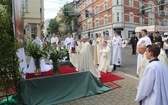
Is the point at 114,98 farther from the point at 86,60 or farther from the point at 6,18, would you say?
the point at 6,18

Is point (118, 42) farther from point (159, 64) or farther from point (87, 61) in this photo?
point (159, 64)

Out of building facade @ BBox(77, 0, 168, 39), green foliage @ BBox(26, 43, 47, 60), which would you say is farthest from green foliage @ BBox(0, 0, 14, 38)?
building facade @ BBox(77, 0, 168, 39)

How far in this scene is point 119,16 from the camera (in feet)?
130

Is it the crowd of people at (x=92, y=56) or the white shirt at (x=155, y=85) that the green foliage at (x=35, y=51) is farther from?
the white shirt at (x=155, y=85)

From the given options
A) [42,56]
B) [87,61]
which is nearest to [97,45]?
[87,61]

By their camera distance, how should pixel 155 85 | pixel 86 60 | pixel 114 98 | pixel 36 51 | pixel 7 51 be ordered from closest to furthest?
1. pixel 155 85
2. pixel 7 51
3. pixel 114 98
4. pixel 36 51
5. pixel 86 60

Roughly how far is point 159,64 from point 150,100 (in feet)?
1.93

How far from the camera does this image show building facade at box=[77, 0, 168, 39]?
39.7m

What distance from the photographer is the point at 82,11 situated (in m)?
60.2

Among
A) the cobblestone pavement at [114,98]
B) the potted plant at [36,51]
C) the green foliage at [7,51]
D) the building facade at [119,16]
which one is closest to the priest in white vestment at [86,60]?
the cobblestone pavement at [114,98]

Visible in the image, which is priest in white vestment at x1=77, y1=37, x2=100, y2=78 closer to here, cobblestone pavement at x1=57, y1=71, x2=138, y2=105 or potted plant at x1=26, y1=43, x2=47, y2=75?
cobblestone pavement at x1=57, y1=71, x2=138, y2=105

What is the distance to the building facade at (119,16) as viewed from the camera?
39656 mm

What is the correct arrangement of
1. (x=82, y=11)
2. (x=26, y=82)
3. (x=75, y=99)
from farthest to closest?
(x=82, y=11) < (x=75, y=99) < (x=26, y=82)

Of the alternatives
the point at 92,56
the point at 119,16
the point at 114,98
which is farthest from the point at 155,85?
the point at 119,16
